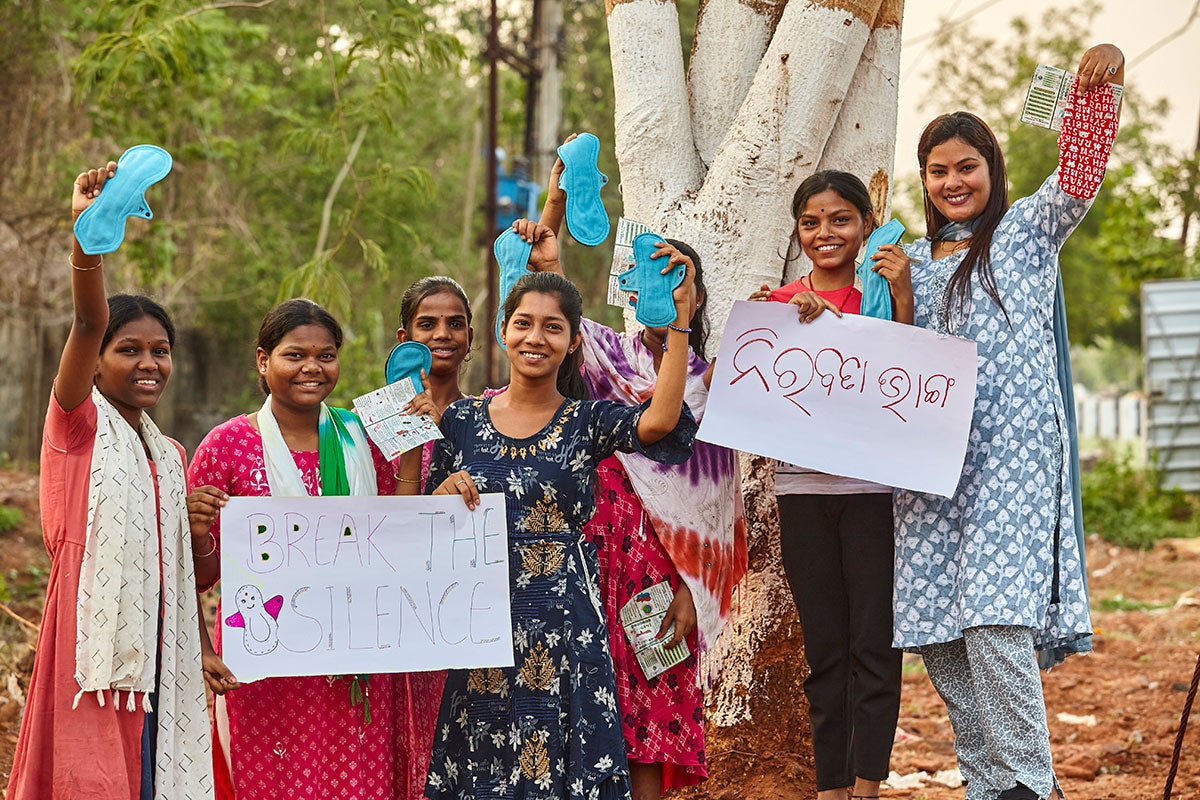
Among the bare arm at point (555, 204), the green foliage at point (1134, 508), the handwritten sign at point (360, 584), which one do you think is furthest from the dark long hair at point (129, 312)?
the green foliage at point (1134, 508)

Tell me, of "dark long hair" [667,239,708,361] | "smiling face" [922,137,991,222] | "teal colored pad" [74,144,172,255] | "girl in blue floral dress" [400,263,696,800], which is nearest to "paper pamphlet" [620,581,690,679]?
"girl in blue floral dress" [400,263,696,800]

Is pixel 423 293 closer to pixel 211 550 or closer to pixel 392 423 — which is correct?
pixel 392 423

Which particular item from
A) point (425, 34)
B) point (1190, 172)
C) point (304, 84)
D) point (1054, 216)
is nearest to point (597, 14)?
point (304, 84)

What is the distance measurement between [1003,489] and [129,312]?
219cm

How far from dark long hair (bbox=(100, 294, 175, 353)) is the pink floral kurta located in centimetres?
31

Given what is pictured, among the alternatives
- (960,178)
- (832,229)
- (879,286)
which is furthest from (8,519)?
(960,178)

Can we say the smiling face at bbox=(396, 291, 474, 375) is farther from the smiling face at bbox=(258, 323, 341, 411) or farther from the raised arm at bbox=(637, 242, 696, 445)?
the raised arm at bbox=(637, 242, 696, 445)

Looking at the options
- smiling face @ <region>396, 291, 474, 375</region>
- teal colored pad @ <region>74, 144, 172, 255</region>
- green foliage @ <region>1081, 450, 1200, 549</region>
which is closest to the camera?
teal colored pad @ <region>74, 144, 172, 255</region>

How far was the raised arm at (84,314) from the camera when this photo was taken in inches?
105

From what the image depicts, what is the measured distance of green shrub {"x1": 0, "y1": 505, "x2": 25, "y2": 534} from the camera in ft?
29.6

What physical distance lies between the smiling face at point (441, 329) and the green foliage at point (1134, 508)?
11796mm

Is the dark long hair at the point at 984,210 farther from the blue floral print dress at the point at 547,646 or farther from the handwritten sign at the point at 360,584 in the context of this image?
the handwritten sign at the point at 360,584

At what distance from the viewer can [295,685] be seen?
3172 mm

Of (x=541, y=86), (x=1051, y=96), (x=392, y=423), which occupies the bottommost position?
(x=392, y=423)
